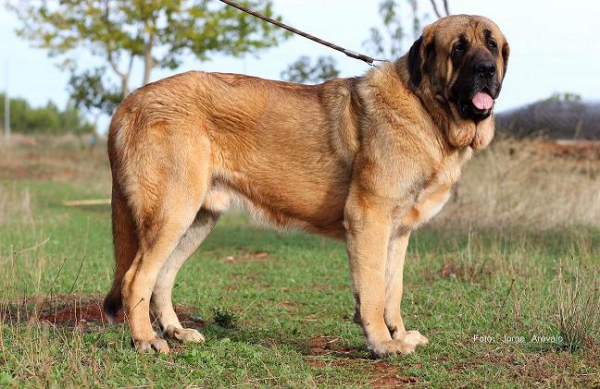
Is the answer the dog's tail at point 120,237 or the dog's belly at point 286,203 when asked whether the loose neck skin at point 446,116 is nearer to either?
the dog's belly at point 286,203

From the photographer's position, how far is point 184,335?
194 inches

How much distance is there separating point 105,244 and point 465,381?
23.3ft

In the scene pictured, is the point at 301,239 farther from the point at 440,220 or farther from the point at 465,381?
the point at 465,381

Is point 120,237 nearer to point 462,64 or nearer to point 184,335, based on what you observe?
point 184,335

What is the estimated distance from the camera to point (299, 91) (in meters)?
5.13

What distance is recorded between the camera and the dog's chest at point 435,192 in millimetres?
4742

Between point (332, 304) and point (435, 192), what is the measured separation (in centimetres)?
195

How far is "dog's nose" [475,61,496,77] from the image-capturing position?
4.45 metres

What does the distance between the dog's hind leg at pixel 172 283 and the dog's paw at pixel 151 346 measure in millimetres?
344

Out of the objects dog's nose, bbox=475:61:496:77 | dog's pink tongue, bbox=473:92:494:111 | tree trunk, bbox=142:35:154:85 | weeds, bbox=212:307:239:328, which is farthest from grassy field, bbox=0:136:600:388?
tree trunk, bbox=142:35:154:85

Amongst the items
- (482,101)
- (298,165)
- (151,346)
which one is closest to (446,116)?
(482,101)

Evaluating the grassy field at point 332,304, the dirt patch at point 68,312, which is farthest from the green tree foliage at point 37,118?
the dirt patch at point 68,312

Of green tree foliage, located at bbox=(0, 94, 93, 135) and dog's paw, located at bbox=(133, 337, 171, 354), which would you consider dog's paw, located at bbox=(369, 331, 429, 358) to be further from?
green tree foliage, located at bbox=(0, 94, 93, 135)

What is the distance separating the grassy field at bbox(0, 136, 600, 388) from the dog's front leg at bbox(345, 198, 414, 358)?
0.61 feet
